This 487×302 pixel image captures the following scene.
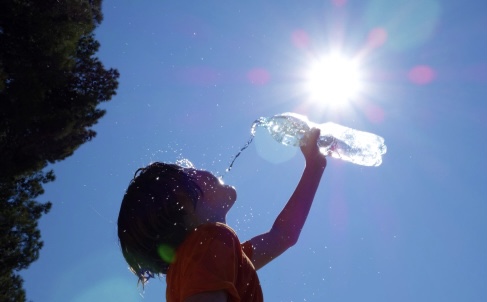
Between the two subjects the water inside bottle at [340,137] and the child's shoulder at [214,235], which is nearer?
the child's shoulder at [214,235]

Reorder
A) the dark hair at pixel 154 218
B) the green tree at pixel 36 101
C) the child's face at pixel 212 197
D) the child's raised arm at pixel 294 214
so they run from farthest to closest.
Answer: the green tree at pixel 36 101 < the child's raised arm at pixel 294 214 < the child's face at pixel 212 197 < the dark hair at pixel 154 218

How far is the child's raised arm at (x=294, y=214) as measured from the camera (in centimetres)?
247

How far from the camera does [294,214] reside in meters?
2.65

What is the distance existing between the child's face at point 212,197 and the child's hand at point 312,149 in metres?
0.68

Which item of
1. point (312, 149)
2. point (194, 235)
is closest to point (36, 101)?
point (312, 149)

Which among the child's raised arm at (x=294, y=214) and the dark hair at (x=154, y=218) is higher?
the child's raised arm at (x=294, y=214)

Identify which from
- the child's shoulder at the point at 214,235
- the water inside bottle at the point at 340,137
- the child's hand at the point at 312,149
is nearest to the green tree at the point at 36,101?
the water inside bottle at the point at 340,137

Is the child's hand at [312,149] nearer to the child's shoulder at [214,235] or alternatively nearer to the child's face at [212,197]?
the child's face at [212,197]

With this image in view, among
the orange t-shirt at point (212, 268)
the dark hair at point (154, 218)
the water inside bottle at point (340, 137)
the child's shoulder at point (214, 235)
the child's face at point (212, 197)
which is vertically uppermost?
the water inside bottle at point (340, 137)

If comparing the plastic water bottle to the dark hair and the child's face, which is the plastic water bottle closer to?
the child's face

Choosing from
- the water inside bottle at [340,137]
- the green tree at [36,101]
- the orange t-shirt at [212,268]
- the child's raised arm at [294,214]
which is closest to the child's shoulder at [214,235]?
the orange t-shirt at [212,268]

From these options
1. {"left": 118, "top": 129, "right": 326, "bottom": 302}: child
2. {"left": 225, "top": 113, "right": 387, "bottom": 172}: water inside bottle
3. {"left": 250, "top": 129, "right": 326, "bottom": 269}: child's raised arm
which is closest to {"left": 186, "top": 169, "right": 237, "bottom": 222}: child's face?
{"left": 118, "top": 129, "right": 326, "bottom": 302}: child

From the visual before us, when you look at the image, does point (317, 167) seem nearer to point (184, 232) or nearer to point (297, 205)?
point (297, 205)

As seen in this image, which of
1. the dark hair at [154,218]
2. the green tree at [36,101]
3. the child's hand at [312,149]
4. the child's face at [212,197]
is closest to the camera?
the dark hair at [154,218]
